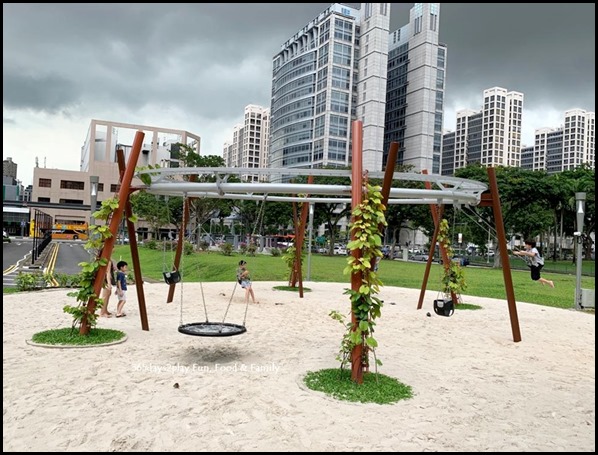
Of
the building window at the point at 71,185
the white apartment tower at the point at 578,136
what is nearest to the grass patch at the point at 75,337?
the building window at the point at 71,185

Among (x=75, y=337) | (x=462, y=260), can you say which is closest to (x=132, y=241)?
(x=75, y=337)

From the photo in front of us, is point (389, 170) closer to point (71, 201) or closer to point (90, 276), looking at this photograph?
point (90, 276)

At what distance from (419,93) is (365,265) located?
106 meters

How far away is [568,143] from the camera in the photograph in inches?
4931

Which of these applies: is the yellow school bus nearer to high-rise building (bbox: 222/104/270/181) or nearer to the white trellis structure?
the white trellis structure

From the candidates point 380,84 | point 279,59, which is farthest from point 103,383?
point 279,59

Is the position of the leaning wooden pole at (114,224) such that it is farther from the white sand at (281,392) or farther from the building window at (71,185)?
the building window at (71,185)

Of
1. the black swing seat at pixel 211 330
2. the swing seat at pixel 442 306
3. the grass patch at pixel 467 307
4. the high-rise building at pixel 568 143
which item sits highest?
the high-rise building at pixel 568 143

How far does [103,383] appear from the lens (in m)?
6.45

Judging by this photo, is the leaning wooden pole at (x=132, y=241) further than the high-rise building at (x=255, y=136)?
No

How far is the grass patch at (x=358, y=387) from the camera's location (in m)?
6.20

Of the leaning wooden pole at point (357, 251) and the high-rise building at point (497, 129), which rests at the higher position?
the high-rise building at point (497, 129)

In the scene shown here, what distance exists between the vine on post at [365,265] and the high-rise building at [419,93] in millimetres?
96031

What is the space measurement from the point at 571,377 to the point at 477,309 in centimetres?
748
